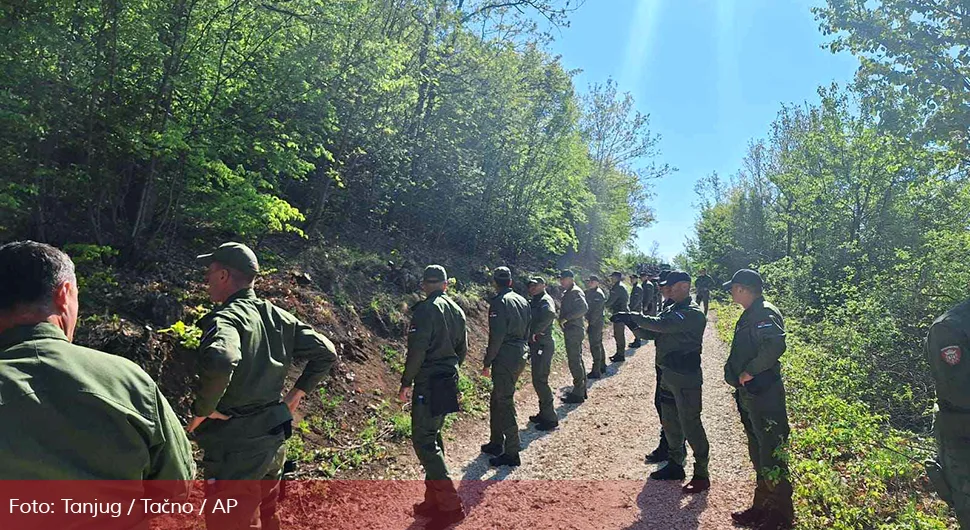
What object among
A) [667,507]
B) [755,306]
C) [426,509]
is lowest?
[426,509]

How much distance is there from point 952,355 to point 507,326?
4271 millimetres

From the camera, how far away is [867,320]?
9539 millimetres

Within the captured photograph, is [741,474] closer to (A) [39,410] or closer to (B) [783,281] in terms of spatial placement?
(A) [39,410]

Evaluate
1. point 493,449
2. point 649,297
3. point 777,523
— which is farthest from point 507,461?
point 649,297

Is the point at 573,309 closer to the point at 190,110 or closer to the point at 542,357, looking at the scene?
the point at 542,357

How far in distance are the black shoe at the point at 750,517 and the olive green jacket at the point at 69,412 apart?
16.3 feet

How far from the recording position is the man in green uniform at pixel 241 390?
10.0ft

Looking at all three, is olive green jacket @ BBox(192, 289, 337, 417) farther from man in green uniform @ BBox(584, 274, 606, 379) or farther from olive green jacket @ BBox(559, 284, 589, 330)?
man in green uniform @ BBox(584, 274, 606, 379)

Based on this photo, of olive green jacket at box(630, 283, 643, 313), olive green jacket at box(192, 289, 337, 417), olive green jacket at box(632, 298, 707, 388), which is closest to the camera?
olive green jacket at box(192, 289, 337, 417)

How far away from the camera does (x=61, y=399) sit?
61.7 inches

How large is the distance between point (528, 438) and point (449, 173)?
1016 centimetres

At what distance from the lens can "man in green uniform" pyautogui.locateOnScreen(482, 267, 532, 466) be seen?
20.6 ft

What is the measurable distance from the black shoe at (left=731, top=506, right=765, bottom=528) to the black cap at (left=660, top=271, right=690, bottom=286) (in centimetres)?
243

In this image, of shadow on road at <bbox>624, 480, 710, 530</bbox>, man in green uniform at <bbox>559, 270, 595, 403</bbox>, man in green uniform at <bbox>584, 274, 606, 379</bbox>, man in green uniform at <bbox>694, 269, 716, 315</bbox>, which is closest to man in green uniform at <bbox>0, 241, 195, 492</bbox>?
shadow on road at <bbox>624, 480, 710, 530</bbox>
